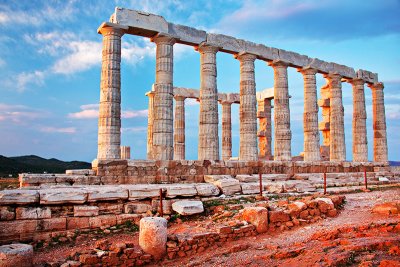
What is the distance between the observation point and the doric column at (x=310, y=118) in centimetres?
2639

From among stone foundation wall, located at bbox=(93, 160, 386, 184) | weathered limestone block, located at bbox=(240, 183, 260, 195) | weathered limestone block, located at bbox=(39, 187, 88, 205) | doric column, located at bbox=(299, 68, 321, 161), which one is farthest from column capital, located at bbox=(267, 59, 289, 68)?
weathered limestone block, located at bbox=(39, 187, 88, 205)

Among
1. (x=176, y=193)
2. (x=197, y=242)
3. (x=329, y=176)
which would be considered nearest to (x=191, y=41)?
(x=176, y=193)

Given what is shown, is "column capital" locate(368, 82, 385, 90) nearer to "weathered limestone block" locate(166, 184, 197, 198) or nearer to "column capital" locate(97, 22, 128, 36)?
"column capital" locate(97, 22, 128, 36)

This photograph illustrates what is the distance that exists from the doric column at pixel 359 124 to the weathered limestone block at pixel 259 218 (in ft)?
71.2

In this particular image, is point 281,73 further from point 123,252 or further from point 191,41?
point 123,252

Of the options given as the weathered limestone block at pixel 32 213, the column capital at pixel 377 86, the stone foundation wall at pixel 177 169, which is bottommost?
the weathered limestone block at pixel 32 213

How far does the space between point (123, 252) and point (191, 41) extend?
14.7 m

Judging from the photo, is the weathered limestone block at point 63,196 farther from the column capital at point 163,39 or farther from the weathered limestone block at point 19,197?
the column capital at point 163,39

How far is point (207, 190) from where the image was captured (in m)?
15.3

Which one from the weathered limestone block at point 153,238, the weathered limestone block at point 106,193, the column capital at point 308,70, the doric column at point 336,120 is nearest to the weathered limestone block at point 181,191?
the weathered limestone block at point 106,193

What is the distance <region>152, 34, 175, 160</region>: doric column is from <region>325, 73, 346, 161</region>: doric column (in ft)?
46.2

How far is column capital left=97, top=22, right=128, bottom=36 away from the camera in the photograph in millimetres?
18891

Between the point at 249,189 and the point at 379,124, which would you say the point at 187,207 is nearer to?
the point at 249,189

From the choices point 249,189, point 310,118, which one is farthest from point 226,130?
point 249,189
